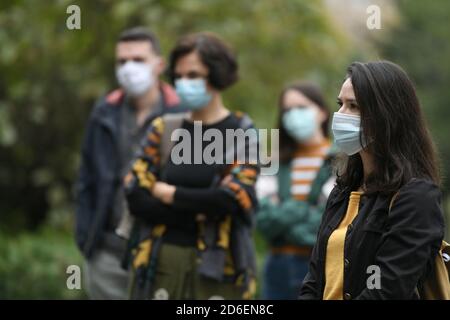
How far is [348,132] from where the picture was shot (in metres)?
3.91

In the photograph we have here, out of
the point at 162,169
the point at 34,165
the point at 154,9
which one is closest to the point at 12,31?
the point at 154,9

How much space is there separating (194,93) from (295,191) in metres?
1.36

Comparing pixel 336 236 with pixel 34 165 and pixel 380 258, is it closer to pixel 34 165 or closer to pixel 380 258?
pixel 380 258

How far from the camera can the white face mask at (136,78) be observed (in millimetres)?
6785

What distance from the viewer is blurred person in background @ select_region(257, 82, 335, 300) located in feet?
22.2

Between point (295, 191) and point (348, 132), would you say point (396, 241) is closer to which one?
point (348, 132)

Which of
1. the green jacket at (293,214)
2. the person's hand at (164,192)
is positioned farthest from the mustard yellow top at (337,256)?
the green jacket at (293,214)

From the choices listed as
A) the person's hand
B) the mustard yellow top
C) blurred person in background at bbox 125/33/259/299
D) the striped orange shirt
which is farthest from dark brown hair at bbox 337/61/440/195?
the striped orange shirt

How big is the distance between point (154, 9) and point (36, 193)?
3325 millimetres

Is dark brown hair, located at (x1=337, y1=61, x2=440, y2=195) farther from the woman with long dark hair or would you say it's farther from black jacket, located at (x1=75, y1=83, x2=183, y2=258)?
black jacket, located at (x1=75, y1=83, x2=183, y2=258)

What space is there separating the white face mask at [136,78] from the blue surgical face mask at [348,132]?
2.98 meters

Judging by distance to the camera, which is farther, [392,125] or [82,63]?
[82,63]

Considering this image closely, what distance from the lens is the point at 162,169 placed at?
584 centimetres

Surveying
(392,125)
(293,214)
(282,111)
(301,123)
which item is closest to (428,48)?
(282,111)
